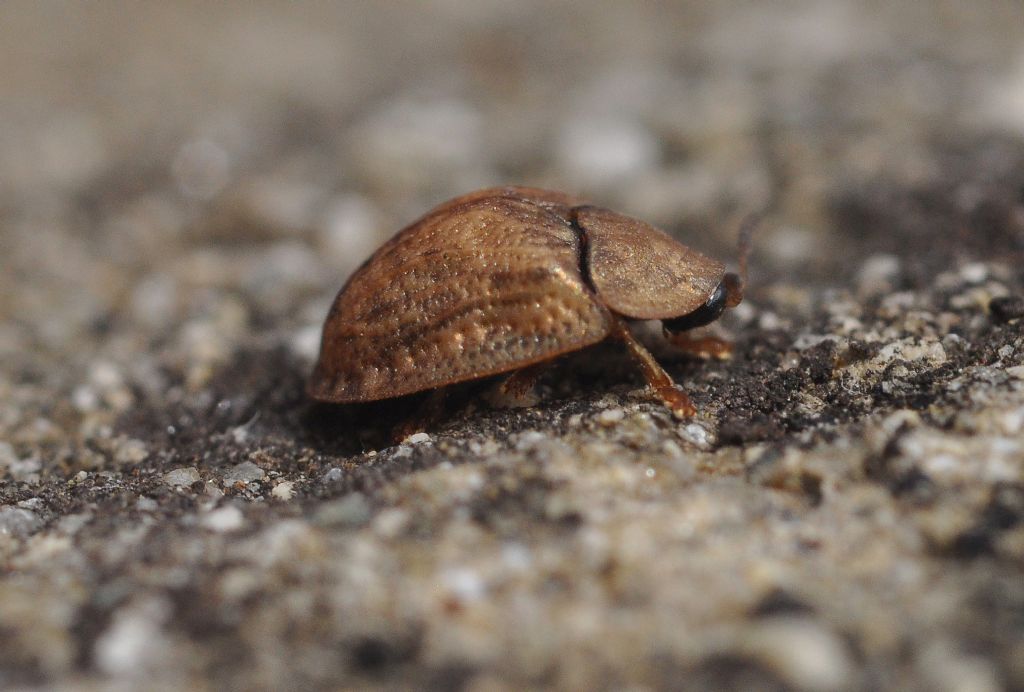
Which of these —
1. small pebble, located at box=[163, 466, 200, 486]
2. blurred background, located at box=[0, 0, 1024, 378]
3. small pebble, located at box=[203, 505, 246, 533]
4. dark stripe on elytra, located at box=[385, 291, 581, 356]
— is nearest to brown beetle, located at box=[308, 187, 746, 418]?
dark stripe on elytra, located at box=[385, 291, 581, 356]

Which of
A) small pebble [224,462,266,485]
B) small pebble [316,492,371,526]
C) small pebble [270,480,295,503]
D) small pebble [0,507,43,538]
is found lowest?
small pebble [0,507,43,538]

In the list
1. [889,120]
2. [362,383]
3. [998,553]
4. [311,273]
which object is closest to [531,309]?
[362,383]

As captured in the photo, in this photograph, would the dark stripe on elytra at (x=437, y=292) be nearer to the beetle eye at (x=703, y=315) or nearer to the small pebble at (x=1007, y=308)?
the beetle eye at (x=703, y=315)

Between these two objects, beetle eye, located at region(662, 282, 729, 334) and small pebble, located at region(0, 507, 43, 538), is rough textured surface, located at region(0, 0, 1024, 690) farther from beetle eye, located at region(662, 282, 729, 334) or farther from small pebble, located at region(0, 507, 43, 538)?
beetle eye, located at region(662, 282, 729, 334)

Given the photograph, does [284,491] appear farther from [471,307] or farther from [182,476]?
[471,307]

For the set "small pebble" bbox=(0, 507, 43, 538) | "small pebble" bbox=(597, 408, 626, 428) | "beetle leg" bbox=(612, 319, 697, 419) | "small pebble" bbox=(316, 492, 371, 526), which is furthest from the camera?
"beetle leg" bbox=(612, 319, 697, 419)

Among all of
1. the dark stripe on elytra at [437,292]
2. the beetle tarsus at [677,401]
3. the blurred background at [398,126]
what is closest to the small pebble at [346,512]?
the dark stripe on elytra at [437,292]

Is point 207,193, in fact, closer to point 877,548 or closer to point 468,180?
point 468,180
